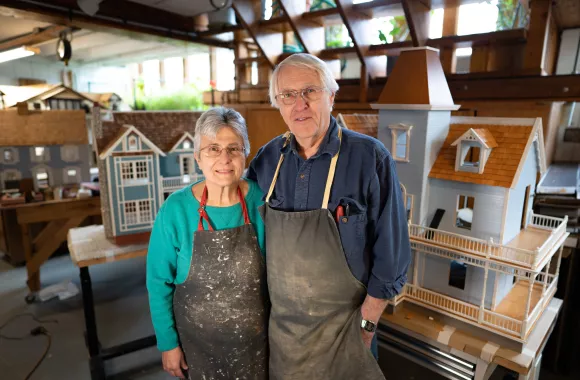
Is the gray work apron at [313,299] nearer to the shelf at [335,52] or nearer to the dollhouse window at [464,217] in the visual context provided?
the dollhouse window at [464,217]

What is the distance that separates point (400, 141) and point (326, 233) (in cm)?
111

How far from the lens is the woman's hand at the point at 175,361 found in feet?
4.99

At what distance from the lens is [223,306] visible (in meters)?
1.44

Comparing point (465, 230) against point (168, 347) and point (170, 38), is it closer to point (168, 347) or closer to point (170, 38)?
point (168, 347)

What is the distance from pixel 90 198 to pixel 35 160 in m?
0.65

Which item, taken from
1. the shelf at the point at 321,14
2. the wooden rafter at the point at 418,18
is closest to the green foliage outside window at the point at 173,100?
the shelf at the point at 321,14

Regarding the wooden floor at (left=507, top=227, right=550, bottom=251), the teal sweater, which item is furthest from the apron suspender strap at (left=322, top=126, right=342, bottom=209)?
→ the wooden floor at (left=507, top=227, right=550, bottom=251)

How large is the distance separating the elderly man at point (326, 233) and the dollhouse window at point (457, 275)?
95 centimetres

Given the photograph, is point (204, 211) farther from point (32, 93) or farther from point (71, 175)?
point (32, 93)

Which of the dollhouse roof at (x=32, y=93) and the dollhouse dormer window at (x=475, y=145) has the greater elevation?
the dollhouse roof at (x=32, y=93)

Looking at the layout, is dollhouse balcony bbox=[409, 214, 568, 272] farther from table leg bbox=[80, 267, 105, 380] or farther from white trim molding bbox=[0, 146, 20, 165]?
white trim molding bbox=[0, 146, 20, 165]

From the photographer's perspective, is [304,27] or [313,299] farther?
[304,27]

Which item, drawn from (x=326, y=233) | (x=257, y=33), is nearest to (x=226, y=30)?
(x=257, y=33)

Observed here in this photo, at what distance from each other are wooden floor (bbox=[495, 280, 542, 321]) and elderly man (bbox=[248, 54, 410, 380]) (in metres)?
0.90
